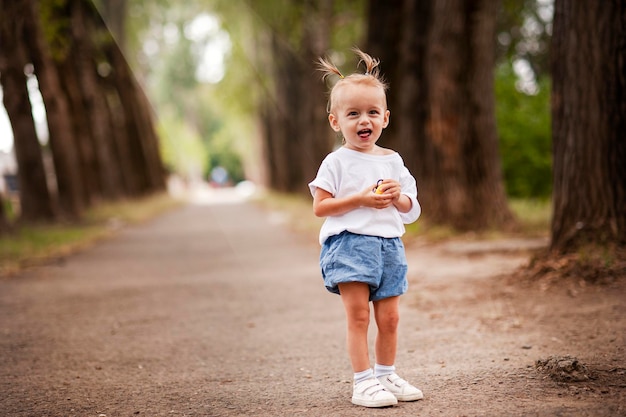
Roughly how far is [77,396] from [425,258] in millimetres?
6295

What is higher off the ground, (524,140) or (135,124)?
(135,124)

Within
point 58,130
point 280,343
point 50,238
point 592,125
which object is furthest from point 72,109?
point 280,343

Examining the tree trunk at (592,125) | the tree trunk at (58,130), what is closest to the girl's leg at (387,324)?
the tree trunk at (592,125)

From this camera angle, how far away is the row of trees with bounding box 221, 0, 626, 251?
6.50 m

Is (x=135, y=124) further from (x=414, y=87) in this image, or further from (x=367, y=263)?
(x=367, y=263)

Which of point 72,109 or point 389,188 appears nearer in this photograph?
point 389,188

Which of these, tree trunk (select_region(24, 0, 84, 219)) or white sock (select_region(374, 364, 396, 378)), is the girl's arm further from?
tree trunk (select_region(24, 0, 84, 219))

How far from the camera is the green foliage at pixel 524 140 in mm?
16641

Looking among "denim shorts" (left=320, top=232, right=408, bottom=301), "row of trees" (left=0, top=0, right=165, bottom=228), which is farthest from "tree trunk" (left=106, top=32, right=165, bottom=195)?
"denim shorts" (left=320, top=232, right=408, bottom=301)

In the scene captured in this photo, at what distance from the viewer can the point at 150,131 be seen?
39469 millimetres

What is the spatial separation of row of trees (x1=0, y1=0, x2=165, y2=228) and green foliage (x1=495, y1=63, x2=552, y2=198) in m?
9.95

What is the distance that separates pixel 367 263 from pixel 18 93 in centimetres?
1275

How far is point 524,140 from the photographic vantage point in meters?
16.8

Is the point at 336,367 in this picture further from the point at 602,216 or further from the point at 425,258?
the point at 425,258
